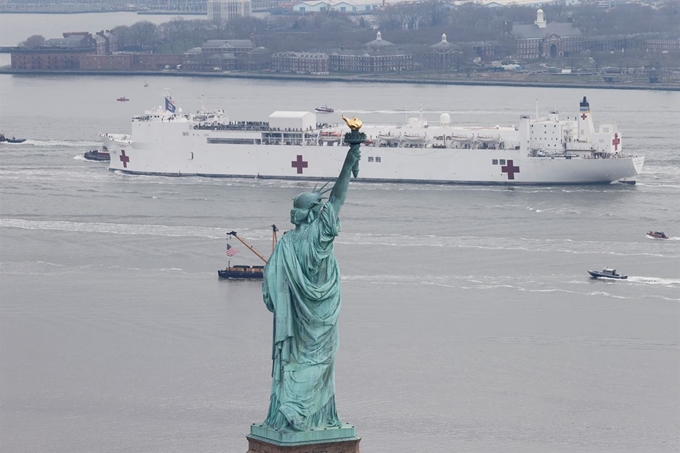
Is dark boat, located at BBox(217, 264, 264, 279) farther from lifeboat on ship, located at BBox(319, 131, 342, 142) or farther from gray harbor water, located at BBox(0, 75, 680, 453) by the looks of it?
lifeboat on ship, located at BBox(319, 131, 342, 142)

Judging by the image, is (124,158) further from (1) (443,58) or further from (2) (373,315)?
(1) (443,58)

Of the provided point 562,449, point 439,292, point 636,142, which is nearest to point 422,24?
point 636,142

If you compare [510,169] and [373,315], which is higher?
[373,315]

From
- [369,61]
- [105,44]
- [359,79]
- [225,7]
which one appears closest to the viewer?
[359,79]

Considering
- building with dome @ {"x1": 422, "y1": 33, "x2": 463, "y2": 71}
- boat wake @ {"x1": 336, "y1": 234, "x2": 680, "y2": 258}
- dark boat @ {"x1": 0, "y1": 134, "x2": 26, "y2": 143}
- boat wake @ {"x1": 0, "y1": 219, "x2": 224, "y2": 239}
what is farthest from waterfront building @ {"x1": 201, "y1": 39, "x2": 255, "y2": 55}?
boat wake @ {"x1": 336, "y1": 234, "x2": 680, "y2": 258}

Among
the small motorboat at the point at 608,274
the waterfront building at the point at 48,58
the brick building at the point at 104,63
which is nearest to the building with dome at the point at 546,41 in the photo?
the brick building at the point at 104,63

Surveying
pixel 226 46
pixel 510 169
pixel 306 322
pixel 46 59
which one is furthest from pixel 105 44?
pixel 306 322
